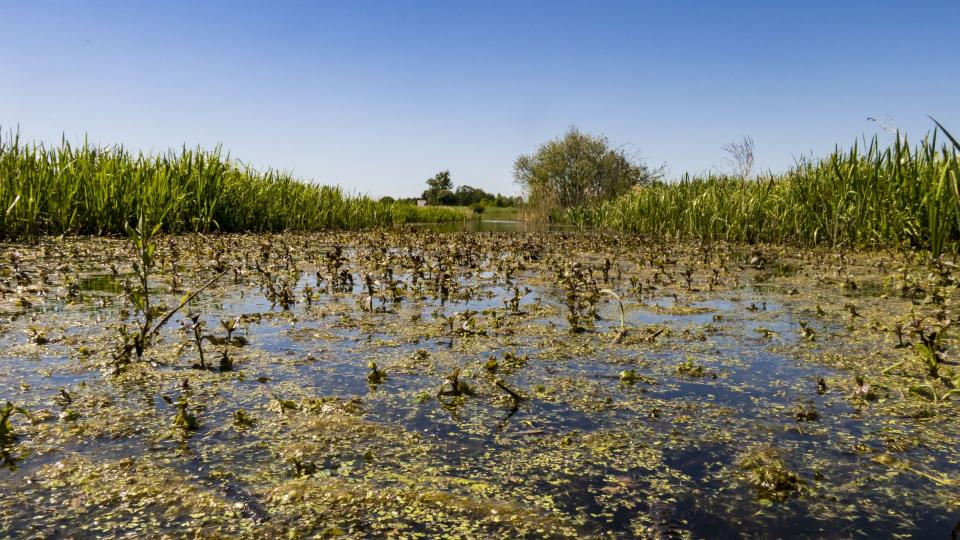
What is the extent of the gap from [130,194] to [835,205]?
35.6 ft

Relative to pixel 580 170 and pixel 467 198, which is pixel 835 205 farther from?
pixel 467 198

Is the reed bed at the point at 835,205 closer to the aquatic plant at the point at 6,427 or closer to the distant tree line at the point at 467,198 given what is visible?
the aquatic plant at the point at 6,427

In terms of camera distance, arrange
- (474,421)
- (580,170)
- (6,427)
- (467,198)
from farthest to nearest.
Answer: (467,198) → (580,170) → (474,421) → (6,427)

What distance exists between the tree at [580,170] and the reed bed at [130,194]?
63.3ft

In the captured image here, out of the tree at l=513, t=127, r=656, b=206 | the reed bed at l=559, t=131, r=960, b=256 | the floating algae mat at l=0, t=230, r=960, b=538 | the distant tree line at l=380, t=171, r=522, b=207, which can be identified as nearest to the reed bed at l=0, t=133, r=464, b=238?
the floating algae mat at l=0, t=230, r=960, b=538

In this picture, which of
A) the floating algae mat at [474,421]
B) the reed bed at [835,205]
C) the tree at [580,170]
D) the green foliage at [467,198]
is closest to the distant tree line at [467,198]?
the green foliage at [467,198]

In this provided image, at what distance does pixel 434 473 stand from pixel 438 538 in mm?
378

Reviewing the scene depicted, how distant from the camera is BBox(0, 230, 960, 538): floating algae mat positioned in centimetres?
174

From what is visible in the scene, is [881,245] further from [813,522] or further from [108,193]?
[108,193]

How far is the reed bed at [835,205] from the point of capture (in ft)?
23.9

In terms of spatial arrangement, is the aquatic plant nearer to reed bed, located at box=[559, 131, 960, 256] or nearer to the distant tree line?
reed bed, located at box=[559, 131, 960, 256]

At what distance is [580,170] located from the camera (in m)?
34.3

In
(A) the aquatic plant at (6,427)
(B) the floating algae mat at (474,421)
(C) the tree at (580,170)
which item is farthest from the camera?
(C) the tree at (580,170)

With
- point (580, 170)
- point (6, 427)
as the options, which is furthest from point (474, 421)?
point (580, 170)
